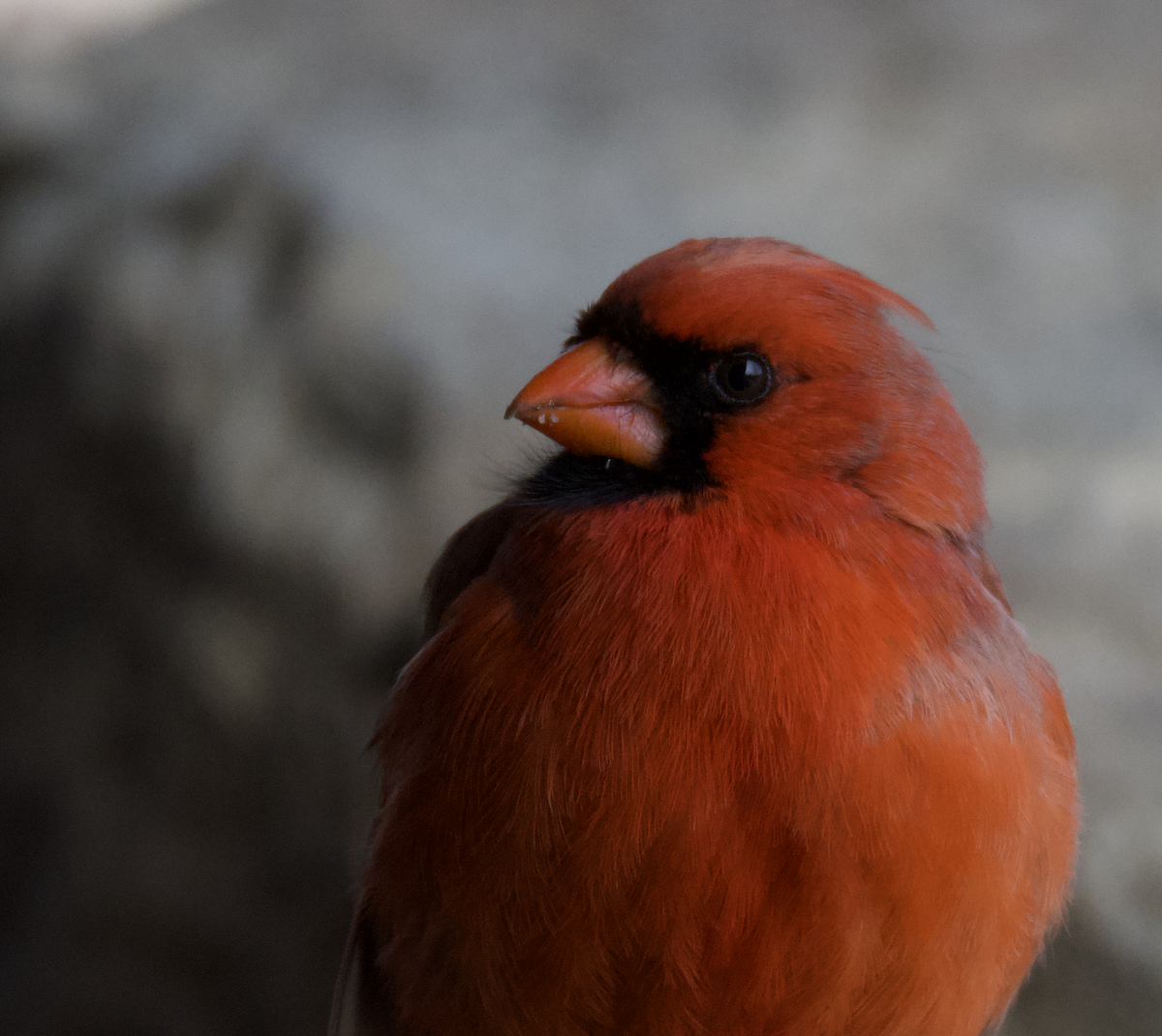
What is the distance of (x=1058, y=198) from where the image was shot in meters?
1.83

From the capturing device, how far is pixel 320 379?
170 centimetres

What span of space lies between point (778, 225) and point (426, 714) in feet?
3.78

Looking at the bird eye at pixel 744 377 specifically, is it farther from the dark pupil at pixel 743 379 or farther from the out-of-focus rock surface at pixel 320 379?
the out-of-focus rock surface at pixel 320 379

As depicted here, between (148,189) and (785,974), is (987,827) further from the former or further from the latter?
(148,189)

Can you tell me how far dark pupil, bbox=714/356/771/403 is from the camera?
2.82 feet

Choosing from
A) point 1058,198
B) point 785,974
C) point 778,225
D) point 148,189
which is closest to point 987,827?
point 785,974

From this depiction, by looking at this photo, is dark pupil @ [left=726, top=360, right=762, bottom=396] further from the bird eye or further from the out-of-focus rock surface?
the out-of-focus rock surface

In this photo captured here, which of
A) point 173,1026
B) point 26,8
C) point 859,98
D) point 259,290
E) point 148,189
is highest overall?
point 26,8

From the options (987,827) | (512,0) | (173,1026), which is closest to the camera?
(987,827)

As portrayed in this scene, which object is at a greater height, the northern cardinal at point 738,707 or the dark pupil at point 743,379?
the dark pupil at point 743,379

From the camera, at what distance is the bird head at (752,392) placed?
33.7 inches

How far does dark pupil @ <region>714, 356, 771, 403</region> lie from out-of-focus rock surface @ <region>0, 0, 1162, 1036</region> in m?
0.79

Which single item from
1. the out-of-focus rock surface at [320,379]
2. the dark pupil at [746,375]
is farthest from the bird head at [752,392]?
the out-of-focus rock surface at [320,379]

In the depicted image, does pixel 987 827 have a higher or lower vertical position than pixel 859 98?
lower
